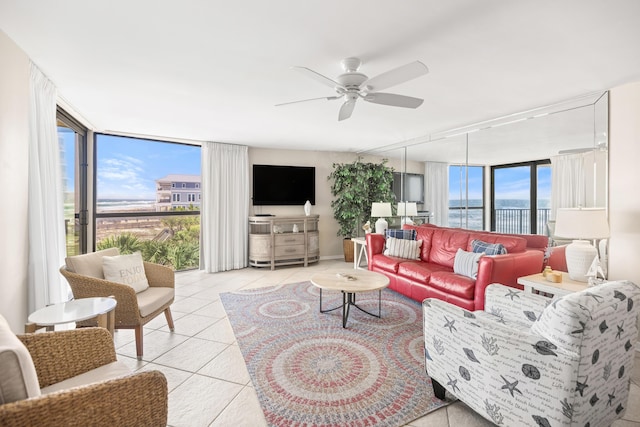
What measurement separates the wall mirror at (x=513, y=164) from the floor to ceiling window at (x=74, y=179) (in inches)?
194

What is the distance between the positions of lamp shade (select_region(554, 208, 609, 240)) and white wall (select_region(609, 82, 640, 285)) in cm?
46

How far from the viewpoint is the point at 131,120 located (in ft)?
13.1

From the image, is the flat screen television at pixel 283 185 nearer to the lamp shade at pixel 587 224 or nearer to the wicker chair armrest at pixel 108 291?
the wicker chair armrest at pixel 108 291

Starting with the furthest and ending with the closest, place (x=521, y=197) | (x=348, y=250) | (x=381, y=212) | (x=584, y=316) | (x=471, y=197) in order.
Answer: (x=348, y=250) → (x=381, y=212) → (x=471, y=197) → (x=521, y=197) → (x=584, y=316)

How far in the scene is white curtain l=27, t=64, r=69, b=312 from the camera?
7.88 feet

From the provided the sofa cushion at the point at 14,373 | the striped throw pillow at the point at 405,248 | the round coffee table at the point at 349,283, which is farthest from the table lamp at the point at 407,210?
the sofa cushion at the point at 14,373

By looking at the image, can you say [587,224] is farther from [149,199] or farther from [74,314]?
[149,199]

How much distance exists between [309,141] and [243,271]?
8.71 feet

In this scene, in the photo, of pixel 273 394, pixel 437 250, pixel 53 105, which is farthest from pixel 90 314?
pixel 437 250

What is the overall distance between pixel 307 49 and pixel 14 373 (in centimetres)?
223

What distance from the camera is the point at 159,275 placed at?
2.97m

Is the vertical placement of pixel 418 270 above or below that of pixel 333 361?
above

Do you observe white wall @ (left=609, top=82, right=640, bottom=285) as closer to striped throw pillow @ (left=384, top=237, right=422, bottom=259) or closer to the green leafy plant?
striped throw pillow @ (left=384, top=237, right=422, bottom=259)

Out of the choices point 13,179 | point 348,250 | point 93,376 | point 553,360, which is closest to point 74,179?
point 13,179
